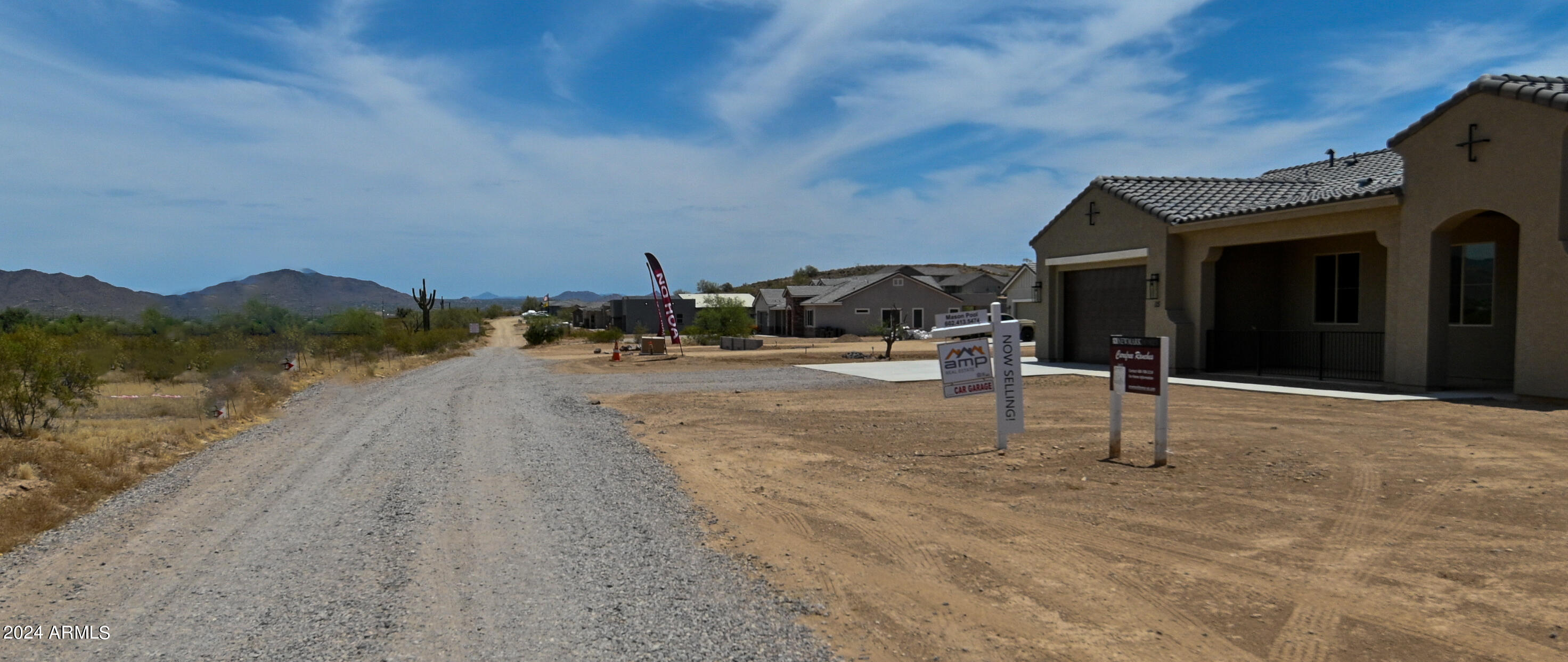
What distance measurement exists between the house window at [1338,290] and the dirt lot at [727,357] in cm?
1246

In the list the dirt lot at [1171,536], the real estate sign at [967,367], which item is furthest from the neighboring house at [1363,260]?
the real estate sign at [967,367]

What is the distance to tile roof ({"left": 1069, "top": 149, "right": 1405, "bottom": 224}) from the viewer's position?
16422 mm

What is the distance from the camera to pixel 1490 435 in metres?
9.98

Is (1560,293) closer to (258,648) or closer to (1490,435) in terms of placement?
(1490,435)

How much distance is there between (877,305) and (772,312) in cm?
1192

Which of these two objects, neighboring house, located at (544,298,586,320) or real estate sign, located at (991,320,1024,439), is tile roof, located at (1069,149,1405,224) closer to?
real estate sign, located at (991,320,1024,439)

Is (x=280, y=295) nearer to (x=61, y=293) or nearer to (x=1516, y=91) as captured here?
(x=61, y=293)

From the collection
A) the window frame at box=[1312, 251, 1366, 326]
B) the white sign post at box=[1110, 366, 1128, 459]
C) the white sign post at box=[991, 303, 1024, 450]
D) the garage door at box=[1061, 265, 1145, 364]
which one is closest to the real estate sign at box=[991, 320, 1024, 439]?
the white sign post at box=[991, 303, 1024, 450]

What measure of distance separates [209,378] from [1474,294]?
86.3 feet

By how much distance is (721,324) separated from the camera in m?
45.9

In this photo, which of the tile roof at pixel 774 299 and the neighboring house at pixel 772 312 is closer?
the neighboring house at pixel 772 312

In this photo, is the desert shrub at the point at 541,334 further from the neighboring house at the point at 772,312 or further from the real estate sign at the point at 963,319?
the real estate sign at the point at 963,319

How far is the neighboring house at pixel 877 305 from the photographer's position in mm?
57875

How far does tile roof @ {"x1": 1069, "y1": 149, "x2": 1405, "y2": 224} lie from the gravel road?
13.7 meters
